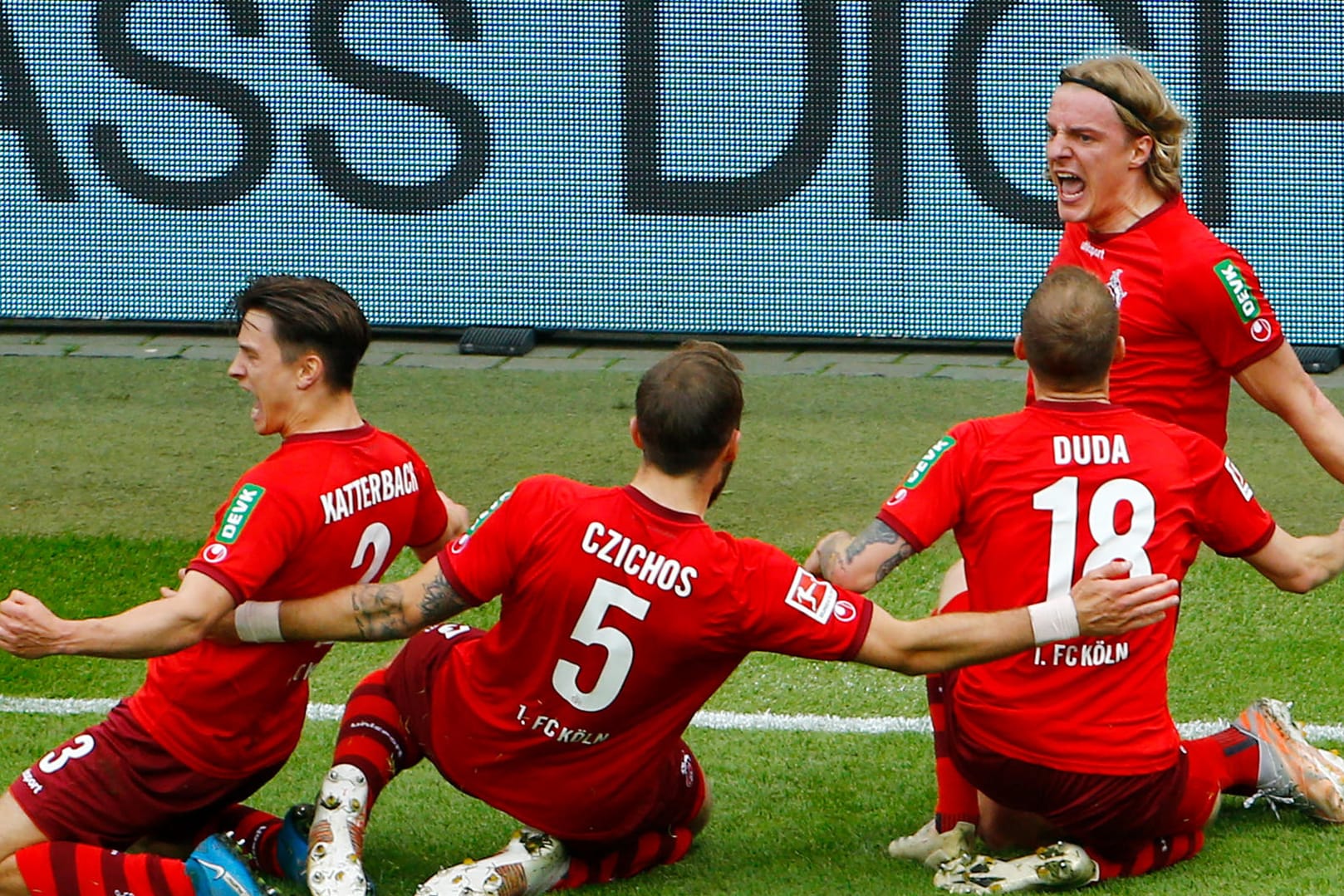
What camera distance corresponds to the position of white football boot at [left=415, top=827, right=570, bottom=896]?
4.09 meters

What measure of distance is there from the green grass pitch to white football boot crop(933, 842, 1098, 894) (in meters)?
0.10

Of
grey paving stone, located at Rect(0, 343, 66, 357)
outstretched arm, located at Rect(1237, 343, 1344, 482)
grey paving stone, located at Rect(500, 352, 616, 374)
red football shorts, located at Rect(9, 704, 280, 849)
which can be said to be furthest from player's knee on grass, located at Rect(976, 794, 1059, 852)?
grey paving stone, located at Rect(0, 343, 66, 357)

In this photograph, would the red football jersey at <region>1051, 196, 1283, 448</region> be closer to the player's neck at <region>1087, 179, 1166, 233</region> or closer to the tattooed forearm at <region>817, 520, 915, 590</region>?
the player's neck at <region>1087, 179, 1166, 233</region>

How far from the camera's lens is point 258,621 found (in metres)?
4.09

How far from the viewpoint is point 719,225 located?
10375 millimetres

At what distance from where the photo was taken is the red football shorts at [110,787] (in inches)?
162

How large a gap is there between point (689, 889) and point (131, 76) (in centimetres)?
757

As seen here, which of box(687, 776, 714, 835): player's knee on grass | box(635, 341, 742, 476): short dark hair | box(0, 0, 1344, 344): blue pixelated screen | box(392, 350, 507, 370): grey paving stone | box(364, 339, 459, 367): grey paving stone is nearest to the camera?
box(635, 341, 742, 476): short dark hair

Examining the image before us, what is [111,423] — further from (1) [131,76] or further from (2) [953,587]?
(2) [953,587]

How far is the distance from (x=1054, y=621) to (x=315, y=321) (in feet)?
5.82

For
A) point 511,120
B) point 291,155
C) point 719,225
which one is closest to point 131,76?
point 291,155

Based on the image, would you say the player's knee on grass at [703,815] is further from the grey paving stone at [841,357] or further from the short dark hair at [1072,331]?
the grey paving stone at [841,357]

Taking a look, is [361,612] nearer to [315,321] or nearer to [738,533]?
[315,321]

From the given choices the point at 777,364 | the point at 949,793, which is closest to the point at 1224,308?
the point at 949,793
